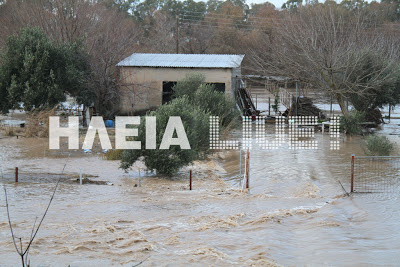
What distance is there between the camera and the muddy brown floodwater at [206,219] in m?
9.99

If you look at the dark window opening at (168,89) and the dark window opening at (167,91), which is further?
the dark window opening at (167,91)

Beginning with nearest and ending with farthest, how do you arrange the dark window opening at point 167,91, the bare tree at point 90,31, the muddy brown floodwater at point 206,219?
1. the muddy brown floodwater at point 206,219
2. the bare tree at point 90,31
3. the dark window opening at point 167,91

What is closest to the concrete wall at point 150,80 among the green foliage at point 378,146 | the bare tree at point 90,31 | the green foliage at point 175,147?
the bare tree at point 90,31

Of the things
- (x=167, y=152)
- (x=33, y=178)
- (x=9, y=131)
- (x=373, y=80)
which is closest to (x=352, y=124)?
(x=373, y=80)

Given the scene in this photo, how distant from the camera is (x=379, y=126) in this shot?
31.0 metres

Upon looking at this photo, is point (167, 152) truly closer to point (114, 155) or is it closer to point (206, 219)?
point (114, 155)

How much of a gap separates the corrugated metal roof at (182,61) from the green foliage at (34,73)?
445 centimetres

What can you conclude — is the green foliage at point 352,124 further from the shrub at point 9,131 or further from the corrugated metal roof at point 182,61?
the shrub at point 9,131

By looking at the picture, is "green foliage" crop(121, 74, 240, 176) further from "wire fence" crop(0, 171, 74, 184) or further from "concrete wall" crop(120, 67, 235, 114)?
"concrete wall" crop(120, 67, 235, 114)

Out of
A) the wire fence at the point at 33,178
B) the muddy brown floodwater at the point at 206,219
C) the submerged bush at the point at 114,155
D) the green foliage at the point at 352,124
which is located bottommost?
the muddy brown floodwater at the point at 206,219

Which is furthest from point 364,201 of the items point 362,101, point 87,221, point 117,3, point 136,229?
point 117,3

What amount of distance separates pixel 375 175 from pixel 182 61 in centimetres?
1789

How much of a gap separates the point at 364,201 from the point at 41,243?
27.8 feet

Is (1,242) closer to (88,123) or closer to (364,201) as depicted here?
(364,201)
